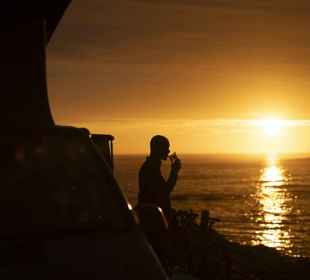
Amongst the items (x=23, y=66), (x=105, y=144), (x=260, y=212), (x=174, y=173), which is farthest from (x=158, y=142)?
(x=260, y=212)

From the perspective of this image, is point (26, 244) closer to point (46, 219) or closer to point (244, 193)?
point (46, 219)

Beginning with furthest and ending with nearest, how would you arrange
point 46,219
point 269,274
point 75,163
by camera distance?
point 269,274 < point 75,163 < point 46,219

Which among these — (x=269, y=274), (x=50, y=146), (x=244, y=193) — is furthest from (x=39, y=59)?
(x=244, y=193)

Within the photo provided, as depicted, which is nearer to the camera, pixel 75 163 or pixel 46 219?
pixel 46 219

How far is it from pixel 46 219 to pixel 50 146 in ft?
1.83

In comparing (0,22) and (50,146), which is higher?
(0,22)

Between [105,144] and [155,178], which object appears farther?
[105,144]

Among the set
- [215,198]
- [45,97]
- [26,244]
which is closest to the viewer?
[26,244]

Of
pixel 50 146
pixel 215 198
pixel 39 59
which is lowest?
pixel 215 198

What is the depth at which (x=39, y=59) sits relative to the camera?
641 cm

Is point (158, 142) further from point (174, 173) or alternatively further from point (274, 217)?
point (274, 217)

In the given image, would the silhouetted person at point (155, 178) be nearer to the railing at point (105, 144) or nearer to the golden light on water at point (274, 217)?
the railing at point (105, 144)

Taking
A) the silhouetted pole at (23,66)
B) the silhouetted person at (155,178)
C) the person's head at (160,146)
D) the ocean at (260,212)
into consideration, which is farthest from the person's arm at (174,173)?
the ocean at (260,212)

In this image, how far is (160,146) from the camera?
7160 mm
